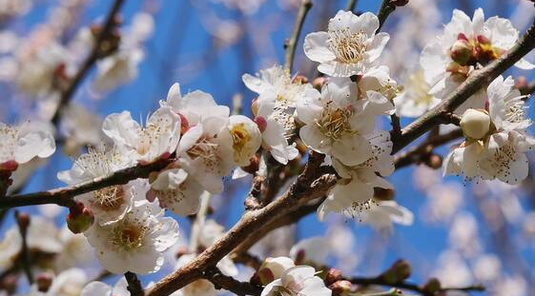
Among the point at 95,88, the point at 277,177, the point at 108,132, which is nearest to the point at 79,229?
the point at 108,132

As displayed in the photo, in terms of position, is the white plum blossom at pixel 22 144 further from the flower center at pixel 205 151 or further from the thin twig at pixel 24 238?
the thin twig at pixel 24 238

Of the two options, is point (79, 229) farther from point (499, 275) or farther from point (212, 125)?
point (499, 275)

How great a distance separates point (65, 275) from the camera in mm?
1983

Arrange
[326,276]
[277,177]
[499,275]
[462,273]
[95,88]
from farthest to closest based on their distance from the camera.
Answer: [462,273]
[499,275]
[95,88]
[277,177]
[326,276]

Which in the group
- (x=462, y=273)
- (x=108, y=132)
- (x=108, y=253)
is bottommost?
(x=462, y=273)

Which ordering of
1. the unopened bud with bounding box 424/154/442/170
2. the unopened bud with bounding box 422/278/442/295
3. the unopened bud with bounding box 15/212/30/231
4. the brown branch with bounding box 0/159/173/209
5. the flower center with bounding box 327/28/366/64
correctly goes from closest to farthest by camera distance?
the brown branch with bounding box 0/159/173/209
the flower center with bounding box 327/28/366/64
the unopened bud with bounding box 422/278/442/295
the unopened bud with bounding box 424/154/442/170
the unopened bud with bounding box 15/212/30/231

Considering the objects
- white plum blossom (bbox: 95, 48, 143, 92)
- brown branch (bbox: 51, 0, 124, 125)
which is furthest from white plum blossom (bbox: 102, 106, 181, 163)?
white plum blossom (bbox: 95, 48, 143, 92)

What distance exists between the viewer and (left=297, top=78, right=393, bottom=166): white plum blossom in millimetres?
1180

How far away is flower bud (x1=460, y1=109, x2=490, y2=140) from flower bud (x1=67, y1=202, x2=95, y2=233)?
0.65m

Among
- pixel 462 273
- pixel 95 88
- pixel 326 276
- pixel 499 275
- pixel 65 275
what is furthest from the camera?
pixel 462 273

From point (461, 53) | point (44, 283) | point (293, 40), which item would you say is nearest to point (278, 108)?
point (461, 53)

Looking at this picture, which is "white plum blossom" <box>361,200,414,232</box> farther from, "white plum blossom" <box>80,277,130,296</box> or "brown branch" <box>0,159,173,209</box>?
"brown branch" <box>0,159,173,209</box>

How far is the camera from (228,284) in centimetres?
123

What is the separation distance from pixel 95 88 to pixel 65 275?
1588 mm
